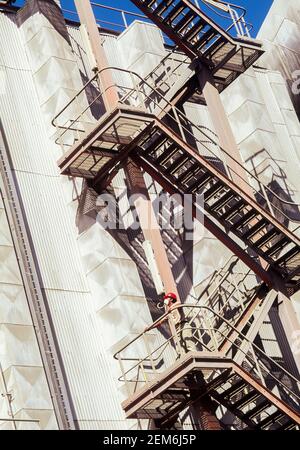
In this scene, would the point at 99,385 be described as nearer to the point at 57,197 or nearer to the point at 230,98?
the point at 57,197

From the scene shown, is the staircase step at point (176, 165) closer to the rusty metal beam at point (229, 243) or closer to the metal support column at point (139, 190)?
the rusty metal beam at point (229, 243)

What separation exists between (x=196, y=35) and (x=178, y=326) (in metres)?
9.34

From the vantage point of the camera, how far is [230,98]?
37.5 m

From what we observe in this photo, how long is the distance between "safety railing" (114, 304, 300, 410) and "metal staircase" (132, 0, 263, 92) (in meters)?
7.42

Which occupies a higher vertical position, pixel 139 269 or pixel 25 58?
pixel 25 58

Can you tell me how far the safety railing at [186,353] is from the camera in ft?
A: 88.4

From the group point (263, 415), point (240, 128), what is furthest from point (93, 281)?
point (240, 128)

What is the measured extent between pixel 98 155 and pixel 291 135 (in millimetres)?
11208

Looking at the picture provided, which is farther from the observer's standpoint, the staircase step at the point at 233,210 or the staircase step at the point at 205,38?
the staircase step at the point at 205,38

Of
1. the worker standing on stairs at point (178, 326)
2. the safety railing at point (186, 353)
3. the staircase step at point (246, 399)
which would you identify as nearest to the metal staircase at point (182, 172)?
the safety railing at point (186, 353)

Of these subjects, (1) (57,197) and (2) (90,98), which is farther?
(2) (90,98)

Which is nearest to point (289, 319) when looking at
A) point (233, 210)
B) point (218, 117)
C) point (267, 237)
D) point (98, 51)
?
point (267, 237)

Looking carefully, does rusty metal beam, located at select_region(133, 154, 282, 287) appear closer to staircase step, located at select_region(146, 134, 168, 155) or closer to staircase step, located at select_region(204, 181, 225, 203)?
staircase step, located at select_region(146, 134, 168, 155)

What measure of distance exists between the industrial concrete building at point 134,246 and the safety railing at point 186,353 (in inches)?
2.4
